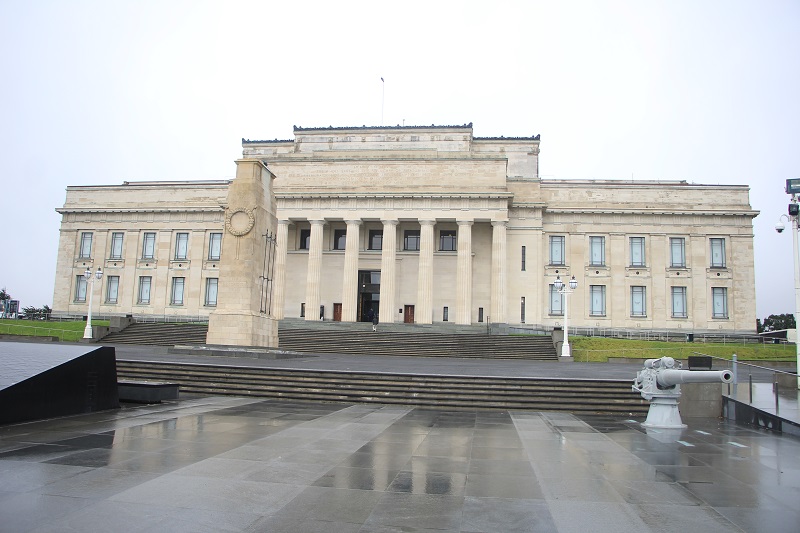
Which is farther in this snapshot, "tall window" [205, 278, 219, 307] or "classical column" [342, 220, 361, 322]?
Answer: "tall window" [205, 278, 219, 307]

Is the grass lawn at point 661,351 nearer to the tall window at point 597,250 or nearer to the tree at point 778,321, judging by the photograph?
the tall window at point 597,250

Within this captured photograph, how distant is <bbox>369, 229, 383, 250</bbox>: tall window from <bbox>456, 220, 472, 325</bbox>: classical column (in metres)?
8.57

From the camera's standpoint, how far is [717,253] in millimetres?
54750

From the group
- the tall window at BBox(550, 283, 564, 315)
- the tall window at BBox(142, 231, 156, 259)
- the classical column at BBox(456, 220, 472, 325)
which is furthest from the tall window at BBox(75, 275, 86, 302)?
the tall window at BBox(550, 283, 564, 315)

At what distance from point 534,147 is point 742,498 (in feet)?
184

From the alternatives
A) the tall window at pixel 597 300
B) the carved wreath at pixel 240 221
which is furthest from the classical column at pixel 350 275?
the carved wreath at pixel 240 221

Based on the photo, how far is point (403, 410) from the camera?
1680 centimetres

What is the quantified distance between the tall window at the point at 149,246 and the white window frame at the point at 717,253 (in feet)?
171

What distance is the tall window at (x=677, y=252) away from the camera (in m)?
54.9

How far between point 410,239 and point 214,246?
19.2 metres

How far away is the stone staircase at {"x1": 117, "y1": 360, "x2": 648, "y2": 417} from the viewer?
17703 millimetres

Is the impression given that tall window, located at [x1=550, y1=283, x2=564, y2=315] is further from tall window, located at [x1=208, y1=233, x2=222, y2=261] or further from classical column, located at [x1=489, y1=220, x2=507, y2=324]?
tall window, located at [x1=208, y1=233, x2=222, y2=261]

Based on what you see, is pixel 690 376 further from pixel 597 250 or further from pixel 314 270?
pixel 597 250

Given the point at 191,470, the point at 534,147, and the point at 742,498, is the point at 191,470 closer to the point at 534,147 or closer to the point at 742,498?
the point at 742,498
